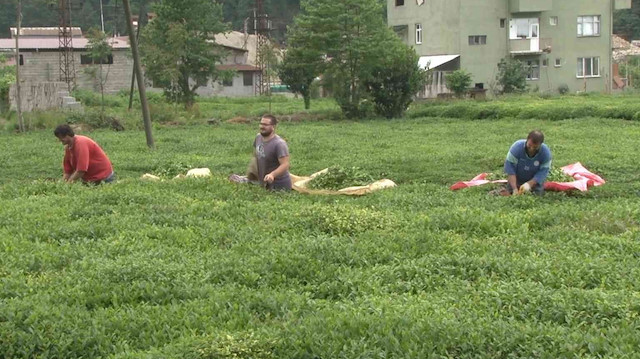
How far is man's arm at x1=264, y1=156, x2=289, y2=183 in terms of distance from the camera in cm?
1050

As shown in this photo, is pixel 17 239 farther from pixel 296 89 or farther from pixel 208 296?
pixel 296 89

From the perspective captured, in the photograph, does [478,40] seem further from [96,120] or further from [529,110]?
[96,120]

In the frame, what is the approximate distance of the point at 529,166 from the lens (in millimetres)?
10375

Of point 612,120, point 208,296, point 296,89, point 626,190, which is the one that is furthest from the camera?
point 296,89

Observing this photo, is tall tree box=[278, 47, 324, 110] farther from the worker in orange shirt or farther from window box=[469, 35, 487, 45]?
the worker in orange shirt

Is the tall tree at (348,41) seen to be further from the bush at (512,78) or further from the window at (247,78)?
the window at (247,78)

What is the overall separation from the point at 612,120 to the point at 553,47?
25.7m

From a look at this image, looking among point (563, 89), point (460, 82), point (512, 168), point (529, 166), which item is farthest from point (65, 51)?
point (529, 166)

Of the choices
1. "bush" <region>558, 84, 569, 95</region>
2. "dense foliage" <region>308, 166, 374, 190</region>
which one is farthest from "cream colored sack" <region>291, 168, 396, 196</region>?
"bush" <region>558, 84, 569, 95</region>

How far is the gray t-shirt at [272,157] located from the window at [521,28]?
129 feet

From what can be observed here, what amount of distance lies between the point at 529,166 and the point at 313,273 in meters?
5.00

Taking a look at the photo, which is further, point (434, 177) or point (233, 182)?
point (434, 177)

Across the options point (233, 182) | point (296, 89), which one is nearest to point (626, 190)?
point (233, 182)

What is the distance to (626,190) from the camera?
1101cm
